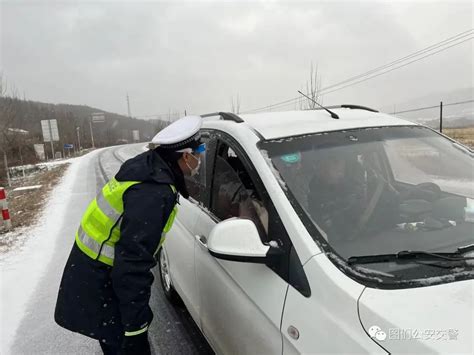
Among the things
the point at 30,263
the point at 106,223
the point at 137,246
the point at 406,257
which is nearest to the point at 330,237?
the point at 406,257

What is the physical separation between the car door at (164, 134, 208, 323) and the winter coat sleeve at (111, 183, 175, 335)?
84 centimetres

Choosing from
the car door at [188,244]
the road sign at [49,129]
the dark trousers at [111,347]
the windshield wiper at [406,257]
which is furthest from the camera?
the road sign at [49,129]

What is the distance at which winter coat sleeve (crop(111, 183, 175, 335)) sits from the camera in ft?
5.68

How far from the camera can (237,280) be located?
1.94 meters

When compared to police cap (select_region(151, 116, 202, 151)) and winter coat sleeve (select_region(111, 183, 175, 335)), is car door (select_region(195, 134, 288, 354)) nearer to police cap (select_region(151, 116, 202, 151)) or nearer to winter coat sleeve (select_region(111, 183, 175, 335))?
police cap (select_region(151, 116, 202, 151))

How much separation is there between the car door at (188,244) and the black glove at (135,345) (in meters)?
0.71

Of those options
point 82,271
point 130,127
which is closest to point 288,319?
point 82,271

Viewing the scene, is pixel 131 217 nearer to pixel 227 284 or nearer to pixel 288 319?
pixel 227 284

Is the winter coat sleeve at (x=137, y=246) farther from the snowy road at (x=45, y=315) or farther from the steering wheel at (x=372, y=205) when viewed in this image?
the snowy road at (x=45, y=315)

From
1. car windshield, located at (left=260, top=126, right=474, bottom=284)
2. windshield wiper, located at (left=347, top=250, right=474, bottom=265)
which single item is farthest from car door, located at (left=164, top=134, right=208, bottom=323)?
windshield wiper, located at (left=347, top=250, right=474, bottom=265)

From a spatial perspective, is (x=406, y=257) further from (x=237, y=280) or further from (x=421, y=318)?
(x=237, y=280)

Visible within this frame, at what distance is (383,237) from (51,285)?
396 cm

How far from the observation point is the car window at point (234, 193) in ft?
6.38

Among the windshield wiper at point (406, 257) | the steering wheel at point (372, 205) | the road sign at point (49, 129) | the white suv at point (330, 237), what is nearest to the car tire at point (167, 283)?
the white suv at point (330, 237)
